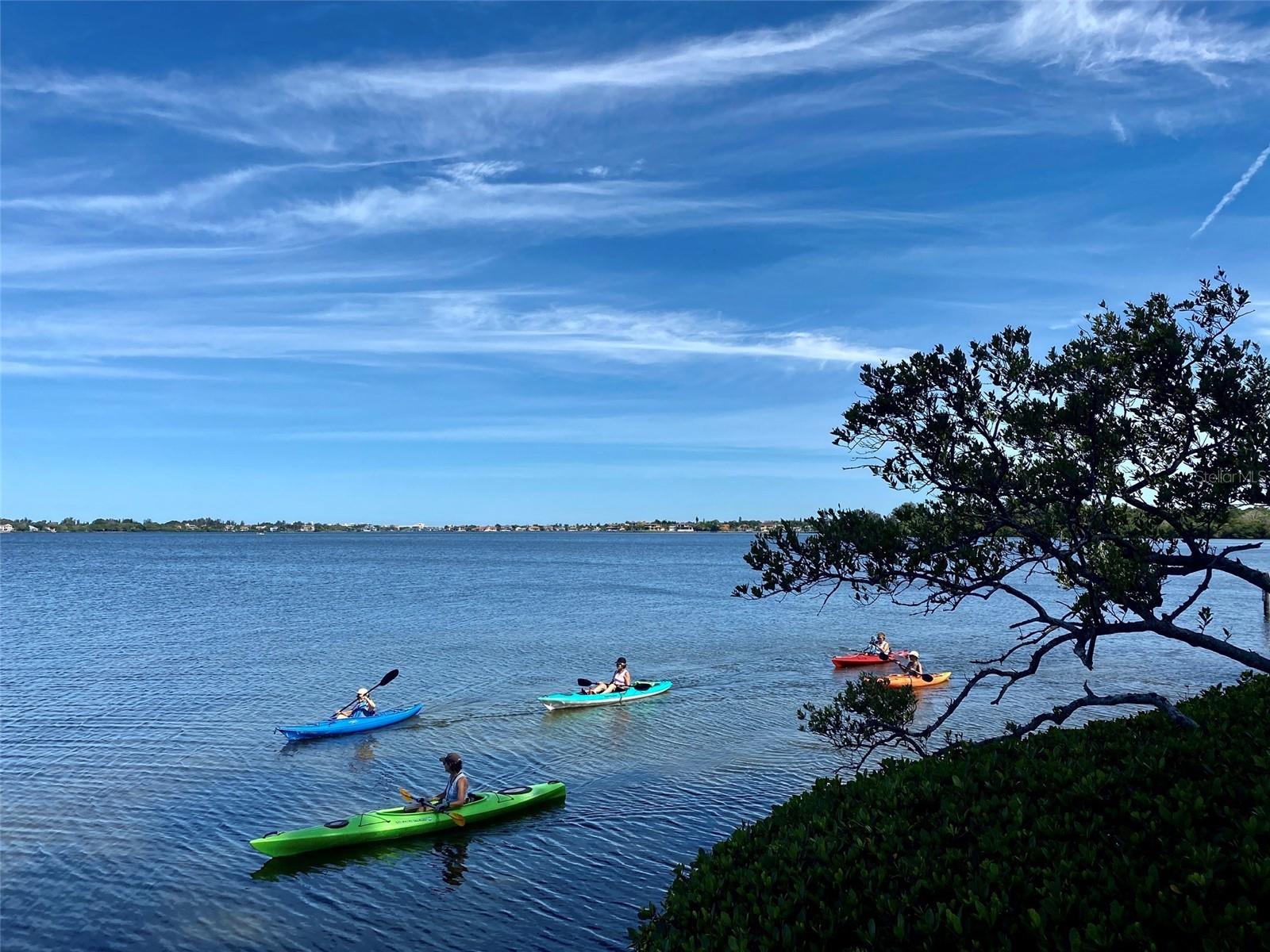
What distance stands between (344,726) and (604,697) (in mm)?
8842

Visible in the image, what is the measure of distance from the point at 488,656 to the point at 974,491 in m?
33.6

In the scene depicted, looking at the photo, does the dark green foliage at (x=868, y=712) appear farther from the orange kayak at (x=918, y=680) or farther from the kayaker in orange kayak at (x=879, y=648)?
the kayaker in orange kayak at (x=879, y=648)

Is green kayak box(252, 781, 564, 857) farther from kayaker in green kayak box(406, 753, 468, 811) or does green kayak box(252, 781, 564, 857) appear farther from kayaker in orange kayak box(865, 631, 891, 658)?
kayaker in orange kayak box(865, 631, 891, 658)

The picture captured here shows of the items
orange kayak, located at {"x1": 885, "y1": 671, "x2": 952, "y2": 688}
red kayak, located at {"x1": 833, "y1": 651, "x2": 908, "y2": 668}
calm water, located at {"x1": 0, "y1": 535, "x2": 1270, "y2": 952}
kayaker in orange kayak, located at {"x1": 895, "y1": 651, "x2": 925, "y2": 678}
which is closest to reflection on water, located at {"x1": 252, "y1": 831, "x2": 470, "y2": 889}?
calm water, located at {"x1": 0, "y1": 535, "x2": 1270, "y2": 952}

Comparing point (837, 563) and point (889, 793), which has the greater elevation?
point (837, 563)

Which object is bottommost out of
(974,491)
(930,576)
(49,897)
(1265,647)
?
(49,897)

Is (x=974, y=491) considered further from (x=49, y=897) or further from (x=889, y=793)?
(x=49, y=897)

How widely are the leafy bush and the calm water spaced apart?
245 inches

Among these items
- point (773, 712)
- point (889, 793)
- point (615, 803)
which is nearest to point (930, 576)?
point (889, 793)

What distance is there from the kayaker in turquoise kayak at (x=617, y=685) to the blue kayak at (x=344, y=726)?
6.34 metres

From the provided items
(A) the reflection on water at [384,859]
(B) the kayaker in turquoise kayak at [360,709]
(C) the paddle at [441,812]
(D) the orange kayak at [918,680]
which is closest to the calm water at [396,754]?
(A) the reflection on water at [384,859]

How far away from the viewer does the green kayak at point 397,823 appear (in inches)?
666

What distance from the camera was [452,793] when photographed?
1884 cm

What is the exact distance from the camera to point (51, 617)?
5531cm
